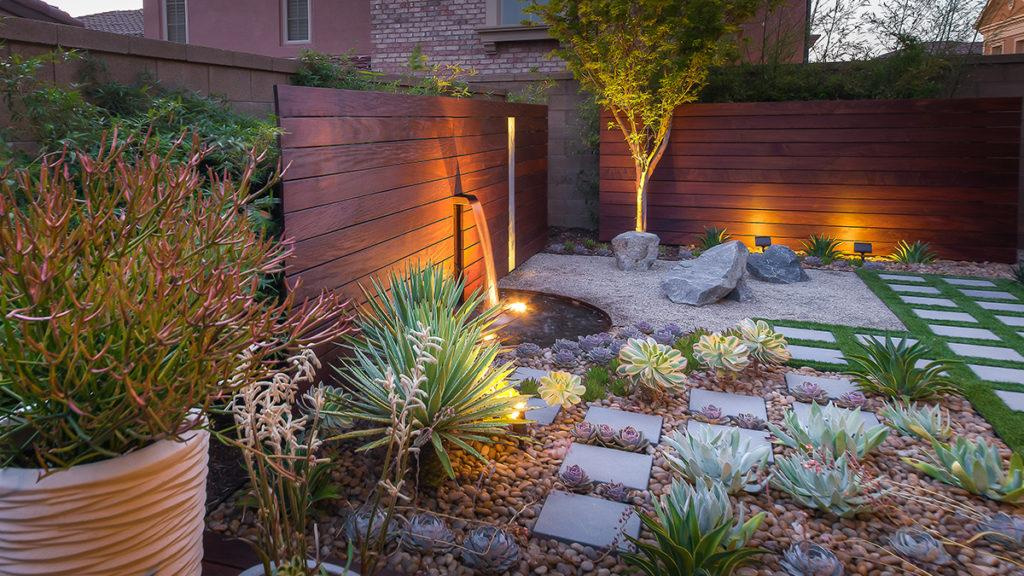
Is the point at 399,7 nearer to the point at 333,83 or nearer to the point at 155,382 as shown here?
the point at 333,83

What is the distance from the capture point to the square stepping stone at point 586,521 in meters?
2.19

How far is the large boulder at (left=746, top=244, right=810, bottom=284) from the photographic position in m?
6.23

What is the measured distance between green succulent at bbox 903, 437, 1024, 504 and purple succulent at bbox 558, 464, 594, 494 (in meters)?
1.19

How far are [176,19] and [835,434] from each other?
1375 cm

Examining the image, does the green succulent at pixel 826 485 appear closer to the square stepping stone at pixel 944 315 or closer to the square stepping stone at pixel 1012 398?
the square stepping stone at pixel 1012 398

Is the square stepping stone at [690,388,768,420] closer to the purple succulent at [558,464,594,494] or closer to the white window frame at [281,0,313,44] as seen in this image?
the purple succulent at [558,464,594,494]

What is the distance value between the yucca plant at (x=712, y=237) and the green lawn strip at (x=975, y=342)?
140cm

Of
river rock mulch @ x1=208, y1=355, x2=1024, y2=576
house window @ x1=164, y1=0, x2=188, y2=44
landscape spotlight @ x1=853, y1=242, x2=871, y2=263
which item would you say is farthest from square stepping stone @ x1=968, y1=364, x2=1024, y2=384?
house window @ x1=164, y1=0, x2=188, y2=44

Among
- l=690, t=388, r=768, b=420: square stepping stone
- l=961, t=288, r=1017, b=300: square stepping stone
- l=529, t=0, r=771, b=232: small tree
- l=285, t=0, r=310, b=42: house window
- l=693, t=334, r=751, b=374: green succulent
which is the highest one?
l=285, t=0, r=310, b=42: house window

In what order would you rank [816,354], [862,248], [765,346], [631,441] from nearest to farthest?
1. [631,441]
2. [765,346]
3. [816,354]
4. [862,248]

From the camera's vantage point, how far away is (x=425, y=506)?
238 cm

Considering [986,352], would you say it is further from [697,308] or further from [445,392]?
[445,392]

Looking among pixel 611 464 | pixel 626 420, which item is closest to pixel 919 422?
pixel 626 420

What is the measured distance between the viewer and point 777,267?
629cm
